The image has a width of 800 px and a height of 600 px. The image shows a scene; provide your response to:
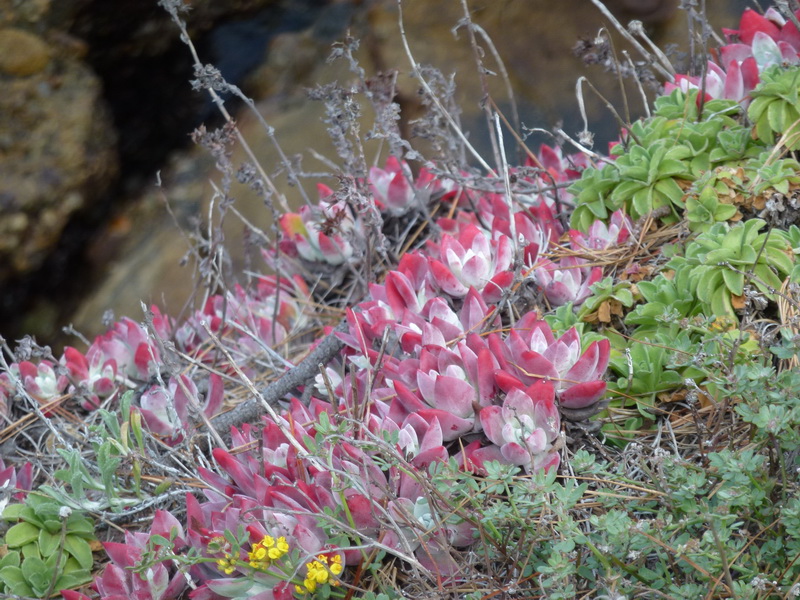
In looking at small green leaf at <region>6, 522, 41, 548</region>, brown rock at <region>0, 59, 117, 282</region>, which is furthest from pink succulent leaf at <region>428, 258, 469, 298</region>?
brown rock at <region>0, 59, 117, 282</region>

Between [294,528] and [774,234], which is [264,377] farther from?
[774,234]

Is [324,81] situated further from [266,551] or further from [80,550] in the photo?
[266,551]

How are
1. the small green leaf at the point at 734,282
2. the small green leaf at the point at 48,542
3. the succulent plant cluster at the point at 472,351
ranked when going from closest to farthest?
the succulent plant cluster at the point at 472,351
the small green leaf at the point at 734,282
the small green leaf at the point at 48,542

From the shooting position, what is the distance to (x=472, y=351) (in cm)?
183

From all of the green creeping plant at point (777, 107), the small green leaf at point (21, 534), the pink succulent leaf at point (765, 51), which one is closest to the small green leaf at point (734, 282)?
the green creeping plant at point (777, 107)

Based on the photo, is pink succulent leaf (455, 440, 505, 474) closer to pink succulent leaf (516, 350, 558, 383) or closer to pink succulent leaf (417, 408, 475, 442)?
pink succulent leaf (417, 408, 475, 442)

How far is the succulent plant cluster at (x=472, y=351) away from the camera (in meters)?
1.61

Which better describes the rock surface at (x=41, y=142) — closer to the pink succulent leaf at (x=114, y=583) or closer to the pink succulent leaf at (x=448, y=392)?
the pink succulent leaf at (x=114, y=583)

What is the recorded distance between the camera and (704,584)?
1378 millimetres

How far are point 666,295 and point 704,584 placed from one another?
0.80 meters

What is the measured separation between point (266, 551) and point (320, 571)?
0.38ft

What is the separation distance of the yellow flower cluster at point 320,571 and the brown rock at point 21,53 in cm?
507

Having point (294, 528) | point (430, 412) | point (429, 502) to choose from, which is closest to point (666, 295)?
point (430, 412)

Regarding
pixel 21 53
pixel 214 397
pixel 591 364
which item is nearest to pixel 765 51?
pixel 591 364
